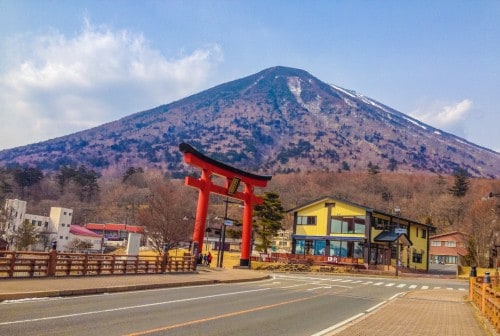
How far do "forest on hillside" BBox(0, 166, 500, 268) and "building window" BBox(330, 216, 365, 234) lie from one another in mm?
32023

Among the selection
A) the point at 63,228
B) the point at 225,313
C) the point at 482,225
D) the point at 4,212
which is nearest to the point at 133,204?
the point at 63,228

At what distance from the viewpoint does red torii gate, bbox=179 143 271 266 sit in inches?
1368

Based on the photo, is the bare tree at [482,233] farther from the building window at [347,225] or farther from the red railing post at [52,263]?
the red railing post at [52,263]

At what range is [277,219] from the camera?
53656mm

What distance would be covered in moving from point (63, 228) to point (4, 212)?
106 ft

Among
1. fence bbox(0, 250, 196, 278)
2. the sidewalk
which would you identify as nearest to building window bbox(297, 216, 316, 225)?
fence bbox(0, 250, 196, 278)

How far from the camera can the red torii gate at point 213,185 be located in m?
34.8

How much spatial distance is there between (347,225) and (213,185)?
23.6 meters

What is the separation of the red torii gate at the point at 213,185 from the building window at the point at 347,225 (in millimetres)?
14713

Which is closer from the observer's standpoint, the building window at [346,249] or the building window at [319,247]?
the building window at [346,249]

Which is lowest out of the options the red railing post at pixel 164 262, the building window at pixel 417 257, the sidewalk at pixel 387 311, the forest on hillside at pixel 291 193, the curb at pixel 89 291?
the curb at pixel 89 291

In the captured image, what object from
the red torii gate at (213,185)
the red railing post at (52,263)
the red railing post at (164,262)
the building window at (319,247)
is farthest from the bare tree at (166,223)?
the red railing post at (52,263)

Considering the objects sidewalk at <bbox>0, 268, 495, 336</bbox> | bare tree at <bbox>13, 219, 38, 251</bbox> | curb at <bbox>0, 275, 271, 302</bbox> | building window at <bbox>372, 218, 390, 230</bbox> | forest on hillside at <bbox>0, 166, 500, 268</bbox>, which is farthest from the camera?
forest on hillside at <bbox>0, 166, 500, 268</bbox>

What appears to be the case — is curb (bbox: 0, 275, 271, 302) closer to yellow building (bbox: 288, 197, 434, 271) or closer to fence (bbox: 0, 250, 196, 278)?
fence (bbox: 0, 250, 196, 278)
